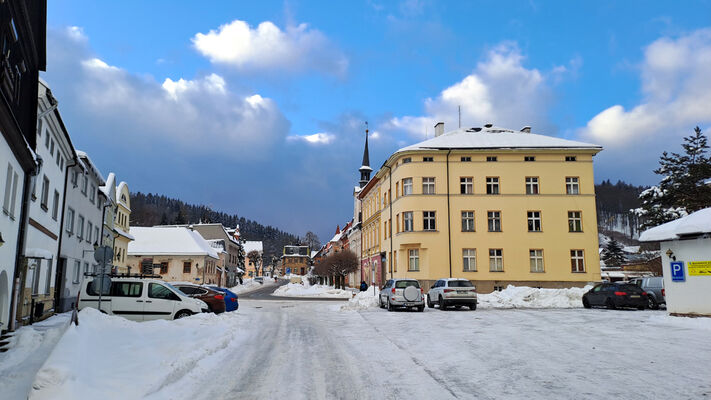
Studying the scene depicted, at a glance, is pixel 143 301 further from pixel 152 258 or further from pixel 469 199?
pixel 152 258

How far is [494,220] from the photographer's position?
1678 inches

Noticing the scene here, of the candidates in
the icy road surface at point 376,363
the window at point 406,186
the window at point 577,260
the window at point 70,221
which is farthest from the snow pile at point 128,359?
the window at point 577,260

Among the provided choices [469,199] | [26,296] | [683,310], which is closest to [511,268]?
[469,199]

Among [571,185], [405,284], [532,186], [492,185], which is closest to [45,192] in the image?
[405,284]

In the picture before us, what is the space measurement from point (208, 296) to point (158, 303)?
5047mm

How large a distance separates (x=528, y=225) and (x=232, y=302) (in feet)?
90.6

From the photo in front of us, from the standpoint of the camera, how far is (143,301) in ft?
58.3

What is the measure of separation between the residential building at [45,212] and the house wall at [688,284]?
22.3m

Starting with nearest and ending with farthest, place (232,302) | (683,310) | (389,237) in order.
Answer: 1. (683,310)
2. (232,302)
3. (389,237)

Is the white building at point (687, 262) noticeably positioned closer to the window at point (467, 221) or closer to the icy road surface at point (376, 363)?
the icy road surface at point (376, 363)

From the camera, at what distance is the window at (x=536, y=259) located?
137 ft

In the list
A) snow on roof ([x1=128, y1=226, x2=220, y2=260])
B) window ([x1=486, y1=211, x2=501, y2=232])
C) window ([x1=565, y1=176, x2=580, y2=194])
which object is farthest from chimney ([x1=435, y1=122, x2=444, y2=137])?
snow on roof ([x1=128, y1=226, x2=220, y2=260])

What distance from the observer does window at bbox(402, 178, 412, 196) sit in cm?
4291

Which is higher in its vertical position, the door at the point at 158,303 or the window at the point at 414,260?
the window at the point at 414,260
